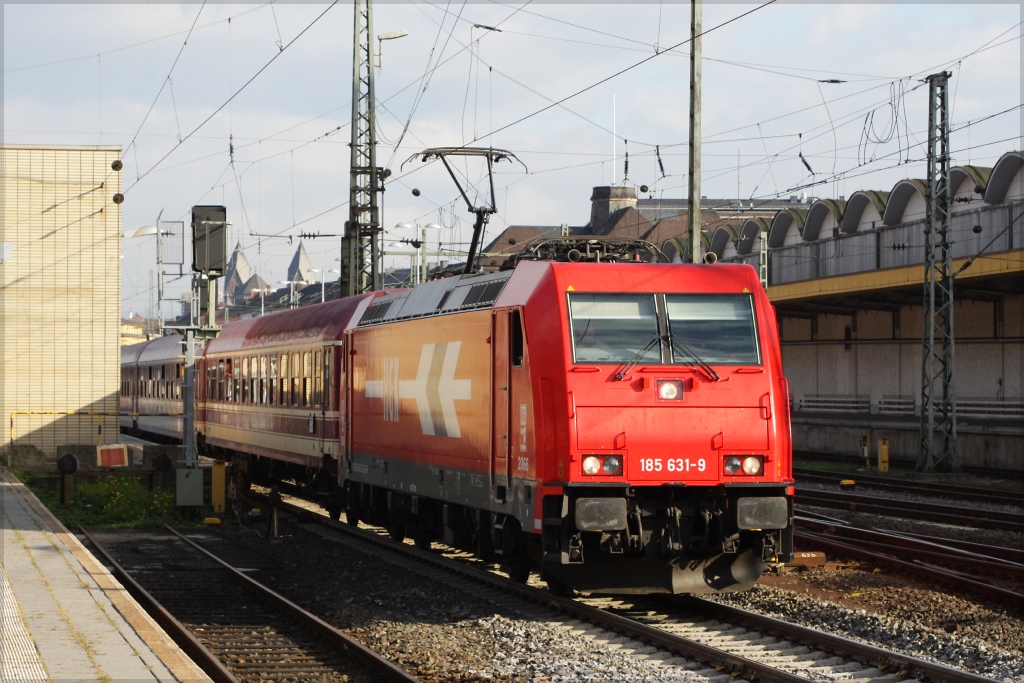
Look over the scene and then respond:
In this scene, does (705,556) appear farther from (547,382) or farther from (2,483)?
(2,483)

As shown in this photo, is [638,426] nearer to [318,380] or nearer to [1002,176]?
[318,380]

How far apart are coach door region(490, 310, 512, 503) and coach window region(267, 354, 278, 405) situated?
1272cm

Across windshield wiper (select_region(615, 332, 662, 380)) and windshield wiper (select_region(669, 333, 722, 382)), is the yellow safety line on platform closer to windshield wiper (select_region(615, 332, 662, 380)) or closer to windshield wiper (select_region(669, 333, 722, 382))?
windshield wiper (select_region(669, 333, 722, 382))

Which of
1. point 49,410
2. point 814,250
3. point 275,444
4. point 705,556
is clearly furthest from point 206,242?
point 814,250

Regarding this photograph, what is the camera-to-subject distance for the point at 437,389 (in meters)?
14.8

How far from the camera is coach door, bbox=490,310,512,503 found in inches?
489

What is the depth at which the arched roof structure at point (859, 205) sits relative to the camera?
41.5 m

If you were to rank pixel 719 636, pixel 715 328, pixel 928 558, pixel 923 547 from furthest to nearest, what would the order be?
pixel 923 547 → pixel 928 558 → pixel 715 328 → pixel 719 636

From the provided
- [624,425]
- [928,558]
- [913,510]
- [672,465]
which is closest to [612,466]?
[624,425]

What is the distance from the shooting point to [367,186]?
3111 cm

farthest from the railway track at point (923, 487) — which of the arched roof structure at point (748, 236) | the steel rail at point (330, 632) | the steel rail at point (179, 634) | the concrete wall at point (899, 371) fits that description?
the arched roof structure at point (748, 236)

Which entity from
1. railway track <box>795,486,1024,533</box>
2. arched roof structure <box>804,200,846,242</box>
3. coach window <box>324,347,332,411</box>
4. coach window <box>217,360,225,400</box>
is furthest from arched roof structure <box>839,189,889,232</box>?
coach window <box>324,347,332,411</box>

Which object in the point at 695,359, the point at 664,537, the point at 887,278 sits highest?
the point at 887,278

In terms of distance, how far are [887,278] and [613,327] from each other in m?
23.6
